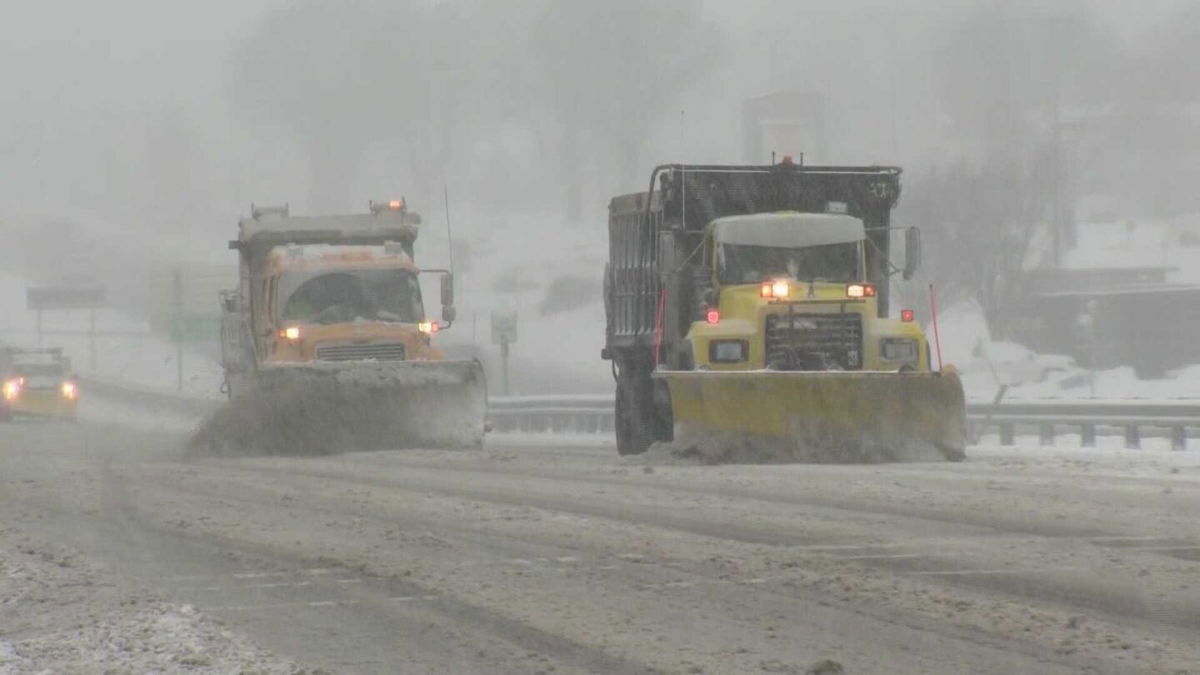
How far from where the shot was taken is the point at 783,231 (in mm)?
20344

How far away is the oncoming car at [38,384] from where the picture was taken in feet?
150

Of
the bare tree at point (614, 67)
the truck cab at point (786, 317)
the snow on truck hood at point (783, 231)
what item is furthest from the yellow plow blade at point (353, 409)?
the bare tree at point (614, 67)

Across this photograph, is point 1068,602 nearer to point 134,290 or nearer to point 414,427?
point 414,427

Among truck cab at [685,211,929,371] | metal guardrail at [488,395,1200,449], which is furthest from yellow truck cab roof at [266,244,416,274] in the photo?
metal guardrail at [488,395,1200,449]

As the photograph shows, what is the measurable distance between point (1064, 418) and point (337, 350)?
10.3 m

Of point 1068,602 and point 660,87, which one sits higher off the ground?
point 660,87

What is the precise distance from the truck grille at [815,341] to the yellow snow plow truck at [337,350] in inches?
187

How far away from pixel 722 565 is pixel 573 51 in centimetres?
9790

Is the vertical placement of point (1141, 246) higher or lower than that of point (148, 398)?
higher

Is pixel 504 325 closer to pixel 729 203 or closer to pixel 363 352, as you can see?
pixel 363 352

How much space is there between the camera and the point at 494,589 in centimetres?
1020

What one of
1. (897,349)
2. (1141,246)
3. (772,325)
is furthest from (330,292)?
(1141,246)

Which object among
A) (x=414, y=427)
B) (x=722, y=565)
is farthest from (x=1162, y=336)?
(x=722, y=565)

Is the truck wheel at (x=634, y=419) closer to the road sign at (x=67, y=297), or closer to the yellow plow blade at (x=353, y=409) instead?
the yellow plow blade at (x=353, y=409)
